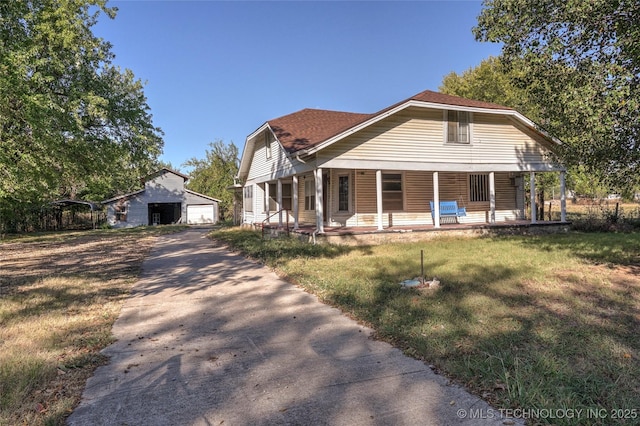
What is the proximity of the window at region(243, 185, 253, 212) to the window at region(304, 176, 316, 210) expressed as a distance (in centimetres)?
506

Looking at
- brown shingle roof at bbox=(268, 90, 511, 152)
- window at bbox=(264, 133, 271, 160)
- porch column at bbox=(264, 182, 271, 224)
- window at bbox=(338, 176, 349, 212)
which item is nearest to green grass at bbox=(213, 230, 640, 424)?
window at bbox=(338, 176, 349, 212)

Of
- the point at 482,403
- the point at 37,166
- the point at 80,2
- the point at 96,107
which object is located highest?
the point at 80,2

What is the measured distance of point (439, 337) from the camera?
432cm

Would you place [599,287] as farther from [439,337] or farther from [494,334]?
[439,337]

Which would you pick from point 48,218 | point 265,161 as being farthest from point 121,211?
point 265,161

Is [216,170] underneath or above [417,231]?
above

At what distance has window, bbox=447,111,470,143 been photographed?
15.3 m

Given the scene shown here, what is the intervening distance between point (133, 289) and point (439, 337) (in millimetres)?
5813

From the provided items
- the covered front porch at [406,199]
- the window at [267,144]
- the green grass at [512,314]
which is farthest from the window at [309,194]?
the green grass at [512,314]

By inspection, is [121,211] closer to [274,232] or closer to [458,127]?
[274,232]

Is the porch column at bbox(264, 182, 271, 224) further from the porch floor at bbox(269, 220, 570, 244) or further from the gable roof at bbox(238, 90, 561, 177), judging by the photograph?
the porch floor at bbox(269, 220, 570, 244)

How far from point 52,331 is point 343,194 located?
11837 mm

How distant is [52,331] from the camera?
15.8ft

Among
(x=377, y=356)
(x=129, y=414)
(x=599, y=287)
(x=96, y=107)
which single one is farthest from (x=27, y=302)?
(x=96, y=107)
